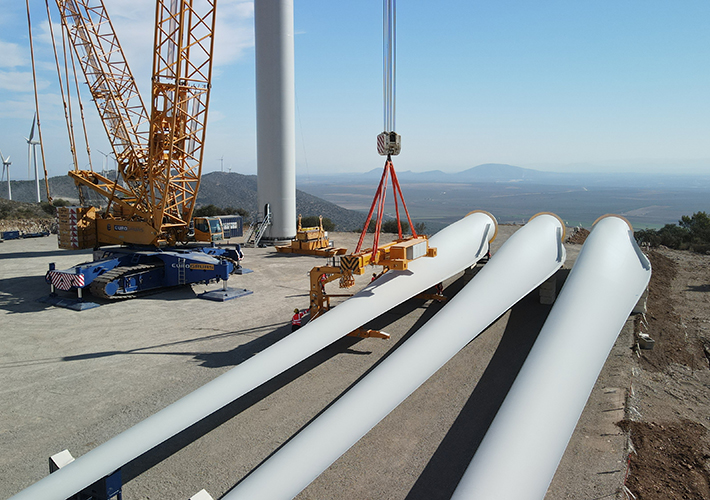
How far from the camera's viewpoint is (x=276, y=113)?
28.0 meters

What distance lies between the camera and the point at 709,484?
6.30m

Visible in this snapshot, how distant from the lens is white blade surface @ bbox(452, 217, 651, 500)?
502 centimetres

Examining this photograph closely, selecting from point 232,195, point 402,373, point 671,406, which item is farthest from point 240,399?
point 232,195

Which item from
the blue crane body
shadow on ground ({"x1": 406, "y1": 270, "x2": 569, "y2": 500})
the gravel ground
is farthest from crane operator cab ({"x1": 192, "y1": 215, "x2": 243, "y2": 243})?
shadow on ground ({"x1": 406, "y1": 270, "x2": 569, "y2": 500})

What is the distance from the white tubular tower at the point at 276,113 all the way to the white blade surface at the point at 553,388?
2056 cm

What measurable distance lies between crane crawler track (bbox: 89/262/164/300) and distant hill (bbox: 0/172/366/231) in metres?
55.5

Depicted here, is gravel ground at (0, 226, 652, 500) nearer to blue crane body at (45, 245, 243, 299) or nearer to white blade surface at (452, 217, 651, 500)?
white blade surface at (452, 217, 651, 500)

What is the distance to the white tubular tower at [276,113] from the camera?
1073 inches

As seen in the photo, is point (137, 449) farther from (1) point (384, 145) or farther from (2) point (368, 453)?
(1) point (384, 145)

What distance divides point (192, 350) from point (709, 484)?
32.9 ft

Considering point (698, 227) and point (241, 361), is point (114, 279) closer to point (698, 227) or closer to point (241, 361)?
point (241, 361)

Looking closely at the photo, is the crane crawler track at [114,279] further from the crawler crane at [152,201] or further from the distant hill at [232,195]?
the distant hill at [232,195]

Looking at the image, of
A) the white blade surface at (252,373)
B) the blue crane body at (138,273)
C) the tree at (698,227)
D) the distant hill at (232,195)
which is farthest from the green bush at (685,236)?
the distant hill at (232,195)

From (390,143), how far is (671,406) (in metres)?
7.73
